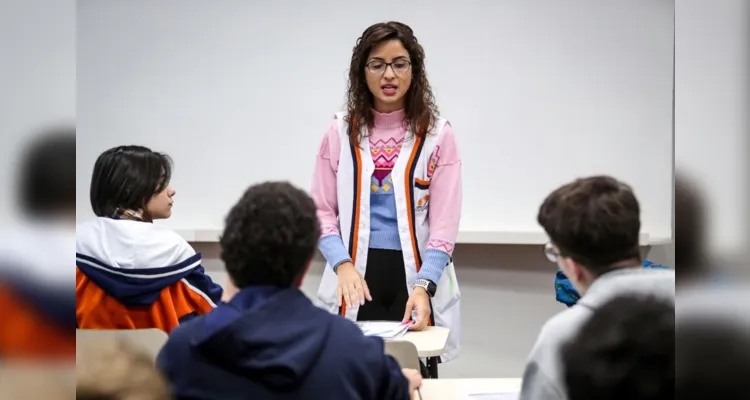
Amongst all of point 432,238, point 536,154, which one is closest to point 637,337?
point 432,238

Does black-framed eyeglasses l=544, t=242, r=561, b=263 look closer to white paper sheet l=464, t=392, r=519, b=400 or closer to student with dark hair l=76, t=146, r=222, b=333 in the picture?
white paper sheet l=464, t=392, r=519, b=400

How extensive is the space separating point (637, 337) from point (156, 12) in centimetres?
188

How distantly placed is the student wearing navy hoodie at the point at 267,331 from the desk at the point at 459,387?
373 millimetres

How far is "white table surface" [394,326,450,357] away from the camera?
1219 mm

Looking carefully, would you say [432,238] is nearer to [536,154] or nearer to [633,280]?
[633,280]

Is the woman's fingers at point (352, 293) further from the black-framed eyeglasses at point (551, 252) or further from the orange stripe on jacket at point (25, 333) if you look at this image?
the orange stripe on jacket at point (25, 333)

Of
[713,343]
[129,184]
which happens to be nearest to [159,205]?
[129,184]

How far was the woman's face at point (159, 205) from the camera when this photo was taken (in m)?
0.98

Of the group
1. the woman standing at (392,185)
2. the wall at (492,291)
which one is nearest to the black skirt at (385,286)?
the woman standing at (392,185)

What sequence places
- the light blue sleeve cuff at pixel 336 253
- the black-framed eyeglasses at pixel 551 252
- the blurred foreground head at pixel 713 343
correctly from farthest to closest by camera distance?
the light blue sleeve cuff at pixel 336 253
the black-framed eyeglasses at pixel 551 252
the blurred foreground head at pixel 713 343

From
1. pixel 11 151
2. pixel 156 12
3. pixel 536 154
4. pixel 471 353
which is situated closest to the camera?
pixel 11 151

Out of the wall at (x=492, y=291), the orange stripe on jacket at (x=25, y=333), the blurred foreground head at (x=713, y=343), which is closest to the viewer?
the orange stripe on jacket at (x=25, y=333)

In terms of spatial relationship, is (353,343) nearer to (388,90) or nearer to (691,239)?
(691,239)

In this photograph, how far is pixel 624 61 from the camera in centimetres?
246
